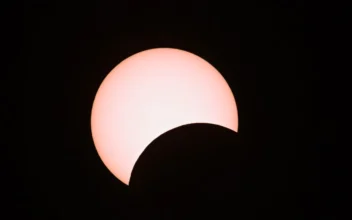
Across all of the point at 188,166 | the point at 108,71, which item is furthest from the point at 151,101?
the point at 108,71

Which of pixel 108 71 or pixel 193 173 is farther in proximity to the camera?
pixel 108 71

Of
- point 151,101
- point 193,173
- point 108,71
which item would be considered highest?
point 108,71

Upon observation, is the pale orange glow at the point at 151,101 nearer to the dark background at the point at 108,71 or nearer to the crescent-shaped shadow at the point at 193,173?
the crescent-shaped shadow at the point at 193,173

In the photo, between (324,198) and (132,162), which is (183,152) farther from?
(324,198)

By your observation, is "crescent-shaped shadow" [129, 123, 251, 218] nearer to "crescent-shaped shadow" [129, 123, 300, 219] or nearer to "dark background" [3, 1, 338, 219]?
"crescent-shaped shadow" [129, 123, 300, 219]

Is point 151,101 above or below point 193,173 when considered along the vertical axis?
above

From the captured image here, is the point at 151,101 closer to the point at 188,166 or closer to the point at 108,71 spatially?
the point at 188,166

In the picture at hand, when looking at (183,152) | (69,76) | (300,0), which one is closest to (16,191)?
(69,76)
